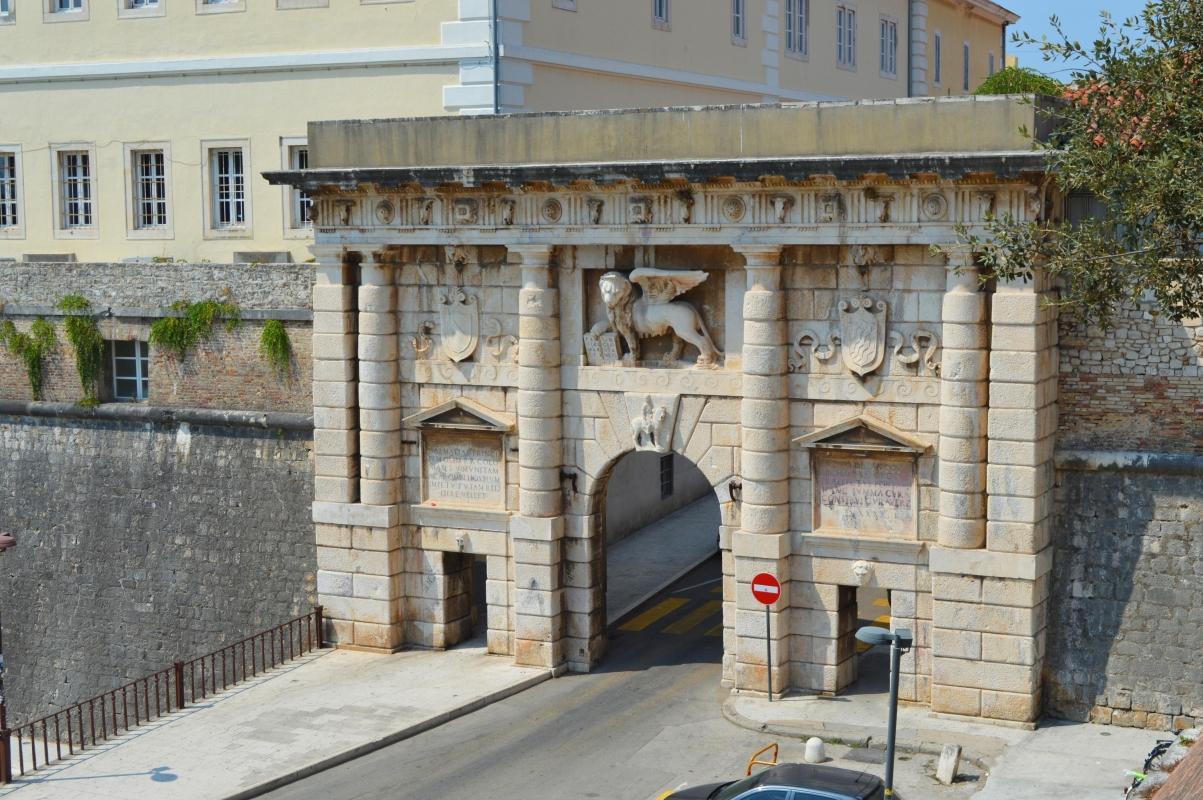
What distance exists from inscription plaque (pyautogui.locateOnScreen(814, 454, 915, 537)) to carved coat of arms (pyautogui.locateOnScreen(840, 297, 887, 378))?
3.94ft

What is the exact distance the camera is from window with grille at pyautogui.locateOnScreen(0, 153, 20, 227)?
110 ft

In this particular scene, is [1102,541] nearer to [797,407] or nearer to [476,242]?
[797,407]

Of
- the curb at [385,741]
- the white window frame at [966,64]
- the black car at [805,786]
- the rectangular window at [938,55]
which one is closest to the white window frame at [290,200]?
the curb at [385,741]

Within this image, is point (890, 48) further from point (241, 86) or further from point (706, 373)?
point (706, 373)

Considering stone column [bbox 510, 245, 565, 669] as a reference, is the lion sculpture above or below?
above

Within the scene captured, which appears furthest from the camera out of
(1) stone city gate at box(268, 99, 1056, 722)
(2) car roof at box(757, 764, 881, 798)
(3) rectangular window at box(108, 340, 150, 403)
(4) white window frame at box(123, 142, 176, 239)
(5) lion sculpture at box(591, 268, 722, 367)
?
(4) white window frame at box(123, 142, 176, 239)

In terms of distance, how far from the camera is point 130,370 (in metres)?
30.0

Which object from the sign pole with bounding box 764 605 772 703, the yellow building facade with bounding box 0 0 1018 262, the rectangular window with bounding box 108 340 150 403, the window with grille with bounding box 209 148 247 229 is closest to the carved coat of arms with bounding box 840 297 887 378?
the sign pole with bounding box 764 605 772 703

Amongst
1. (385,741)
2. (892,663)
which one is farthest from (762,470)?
(385,741)

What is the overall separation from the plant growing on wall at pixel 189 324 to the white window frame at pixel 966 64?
3059 centimetres

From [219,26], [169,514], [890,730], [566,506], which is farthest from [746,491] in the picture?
[219,26]

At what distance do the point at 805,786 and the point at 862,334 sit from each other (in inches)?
283

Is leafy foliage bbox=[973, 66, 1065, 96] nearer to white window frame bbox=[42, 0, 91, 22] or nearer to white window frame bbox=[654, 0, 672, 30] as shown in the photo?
white window frame bbox=[654, 0, 672, 30]

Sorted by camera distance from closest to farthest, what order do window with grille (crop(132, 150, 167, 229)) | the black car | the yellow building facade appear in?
the black car
the yellow building facade
window with grille (crop(132, 150, 167, 229))
